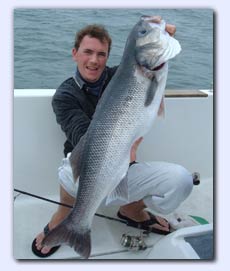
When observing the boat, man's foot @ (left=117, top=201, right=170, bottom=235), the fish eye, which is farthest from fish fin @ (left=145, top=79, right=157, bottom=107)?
man's foot @ (left=117, top=201, right=170, bottom=235)

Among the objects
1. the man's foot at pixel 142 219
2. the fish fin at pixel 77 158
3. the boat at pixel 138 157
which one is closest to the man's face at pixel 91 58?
the boat at pixel 138 157

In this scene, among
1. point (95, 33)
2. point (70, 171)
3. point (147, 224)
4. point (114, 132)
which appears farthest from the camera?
point (147, 224)

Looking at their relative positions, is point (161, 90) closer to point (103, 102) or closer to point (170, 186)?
point (103, 102)

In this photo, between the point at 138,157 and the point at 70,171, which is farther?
the point at 138,157

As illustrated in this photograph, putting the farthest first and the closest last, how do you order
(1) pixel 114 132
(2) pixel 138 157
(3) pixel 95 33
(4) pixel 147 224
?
(2) pixel 138 157
(4) pixel 147 224
(3) pixel 95 33
(1) pixel 114 132

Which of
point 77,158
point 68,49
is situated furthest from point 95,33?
point 68,49

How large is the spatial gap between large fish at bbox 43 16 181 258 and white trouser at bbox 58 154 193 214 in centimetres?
51

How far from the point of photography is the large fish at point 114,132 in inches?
64.5

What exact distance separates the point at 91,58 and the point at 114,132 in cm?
74

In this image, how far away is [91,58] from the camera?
2.24 meters

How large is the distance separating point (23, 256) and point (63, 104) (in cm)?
83

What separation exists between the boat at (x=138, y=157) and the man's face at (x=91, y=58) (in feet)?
1.27

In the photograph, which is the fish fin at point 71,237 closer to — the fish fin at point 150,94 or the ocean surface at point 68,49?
the fish fin at point 150,94

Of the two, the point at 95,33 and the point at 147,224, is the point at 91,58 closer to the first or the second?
the point at 95,33
